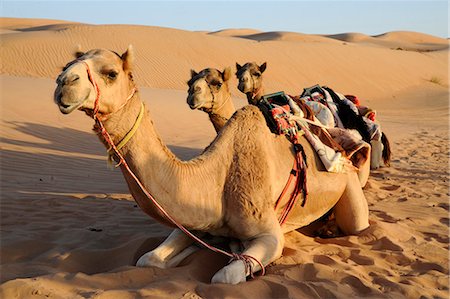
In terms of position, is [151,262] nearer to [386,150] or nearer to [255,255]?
[255,255]

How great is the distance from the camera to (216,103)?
6367mm

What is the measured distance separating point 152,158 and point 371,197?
164 inches

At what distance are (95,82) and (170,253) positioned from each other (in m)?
1.48

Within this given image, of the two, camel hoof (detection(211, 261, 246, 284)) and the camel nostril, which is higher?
the camel nostril

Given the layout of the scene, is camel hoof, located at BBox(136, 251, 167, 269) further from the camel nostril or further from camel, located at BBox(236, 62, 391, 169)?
camel, located at BBox(236, 62, 391, 169)

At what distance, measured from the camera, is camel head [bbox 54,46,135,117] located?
2.85 metres

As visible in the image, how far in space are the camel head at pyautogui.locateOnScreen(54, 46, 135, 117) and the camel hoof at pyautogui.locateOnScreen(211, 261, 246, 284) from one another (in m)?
1.27

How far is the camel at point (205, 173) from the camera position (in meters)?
3.13

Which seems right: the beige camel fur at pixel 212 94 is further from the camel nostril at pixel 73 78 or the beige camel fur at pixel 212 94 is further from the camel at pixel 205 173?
the camel nostril at pixel 73 78

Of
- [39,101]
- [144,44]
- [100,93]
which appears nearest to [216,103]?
[100,93]

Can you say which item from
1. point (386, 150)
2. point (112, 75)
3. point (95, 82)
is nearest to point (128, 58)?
point (112, 75)

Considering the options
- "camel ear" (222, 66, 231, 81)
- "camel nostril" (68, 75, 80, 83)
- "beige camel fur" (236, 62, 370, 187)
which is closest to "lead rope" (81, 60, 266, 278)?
"camel nostril" (68, 75, 80, 83)

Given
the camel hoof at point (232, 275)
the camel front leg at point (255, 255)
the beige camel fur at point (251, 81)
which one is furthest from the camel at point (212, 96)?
the camel hoof at point (232, 275)

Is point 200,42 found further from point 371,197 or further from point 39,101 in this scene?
point 371,197
